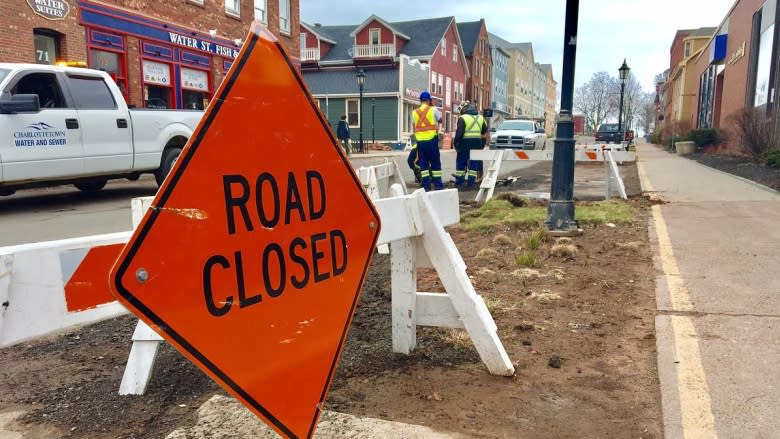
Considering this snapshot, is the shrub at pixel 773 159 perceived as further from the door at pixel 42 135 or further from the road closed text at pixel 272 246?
the road closed text at pixel 272 246

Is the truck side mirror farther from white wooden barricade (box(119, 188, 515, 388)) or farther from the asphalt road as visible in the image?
white wooden barricade (box(119, 188, 515, 388))

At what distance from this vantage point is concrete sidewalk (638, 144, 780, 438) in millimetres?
2912

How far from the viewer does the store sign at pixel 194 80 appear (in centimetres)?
2052

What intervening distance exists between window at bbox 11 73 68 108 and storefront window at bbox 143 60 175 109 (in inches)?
365

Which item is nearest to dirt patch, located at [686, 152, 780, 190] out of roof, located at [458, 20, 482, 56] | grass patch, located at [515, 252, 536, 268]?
grass patch, located at [515, 252, 536, 268]

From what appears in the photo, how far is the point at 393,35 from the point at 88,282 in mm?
45782

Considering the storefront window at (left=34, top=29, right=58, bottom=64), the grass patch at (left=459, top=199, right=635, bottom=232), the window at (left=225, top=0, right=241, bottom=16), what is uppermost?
the window at (left=225, top=0, right=241, bottom=16)

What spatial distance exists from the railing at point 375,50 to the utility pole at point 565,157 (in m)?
38.2

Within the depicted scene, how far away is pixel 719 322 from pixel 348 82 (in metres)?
41.3

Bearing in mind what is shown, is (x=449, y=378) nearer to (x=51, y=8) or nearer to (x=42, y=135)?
(x=42, y=135)

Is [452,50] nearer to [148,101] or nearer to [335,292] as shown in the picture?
[148,101]

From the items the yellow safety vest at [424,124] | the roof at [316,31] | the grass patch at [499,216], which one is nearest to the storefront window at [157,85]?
the yellow safety vest at [424,124]

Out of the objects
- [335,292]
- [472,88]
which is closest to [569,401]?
[335,292]

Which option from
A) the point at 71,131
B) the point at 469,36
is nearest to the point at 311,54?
the point at 469,36
